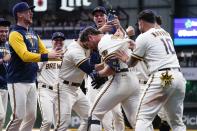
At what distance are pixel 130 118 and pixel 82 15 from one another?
12804mm

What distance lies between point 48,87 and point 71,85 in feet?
6.45

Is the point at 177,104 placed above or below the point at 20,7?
below

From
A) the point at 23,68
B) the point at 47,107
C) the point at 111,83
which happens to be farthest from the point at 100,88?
the point at 111,83

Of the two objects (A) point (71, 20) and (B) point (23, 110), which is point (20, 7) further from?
(A) point (71, 20)

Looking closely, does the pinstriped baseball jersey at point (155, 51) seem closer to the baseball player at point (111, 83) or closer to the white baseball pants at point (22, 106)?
the baseball player at point (111, 83)

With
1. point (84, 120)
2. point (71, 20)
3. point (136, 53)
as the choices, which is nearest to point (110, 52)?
point (136, 53)

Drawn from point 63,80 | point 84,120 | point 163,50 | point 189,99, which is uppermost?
point 163,50

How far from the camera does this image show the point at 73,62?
33.0ft

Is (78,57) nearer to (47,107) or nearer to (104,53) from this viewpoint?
(104,53)

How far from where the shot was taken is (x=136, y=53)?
882 cm

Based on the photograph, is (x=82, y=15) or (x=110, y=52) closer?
(x=110, y=52)

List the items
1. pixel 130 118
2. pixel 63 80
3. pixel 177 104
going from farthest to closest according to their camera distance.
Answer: pixel 63 80, pixel 130 118, pixel 177 104

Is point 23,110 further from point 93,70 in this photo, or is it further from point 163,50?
point 163,50

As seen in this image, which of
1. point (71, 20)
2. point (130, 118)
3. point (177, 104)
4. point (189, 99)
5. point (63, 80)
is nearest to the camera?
point (177, 104)
